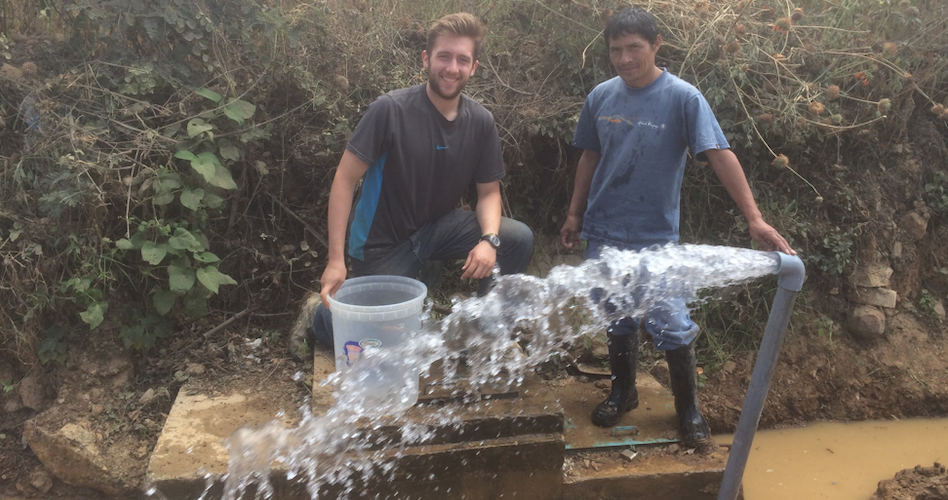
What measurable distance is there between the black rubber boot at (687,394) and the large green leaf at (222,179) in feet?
7.08

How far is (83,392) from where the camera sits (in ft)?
9.23

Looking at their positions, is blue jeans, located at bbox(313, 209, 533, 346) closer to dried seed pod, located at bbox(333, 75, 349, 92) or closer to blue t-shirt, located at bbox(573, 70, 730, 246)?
blue t-shirt, located at bbox(573, 70, 730, 246)

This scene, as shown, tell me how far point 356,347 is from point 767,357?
1.42m

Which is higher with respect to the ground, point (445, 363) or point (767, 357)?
point (767, 357)

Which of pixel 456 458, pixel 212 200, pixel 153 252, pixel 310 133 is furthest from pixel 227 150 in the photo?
pixel 456 458

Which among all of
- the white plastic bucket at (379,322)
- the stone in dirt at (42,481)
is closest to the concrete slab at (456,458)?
the white plastic bucket at (379,322)

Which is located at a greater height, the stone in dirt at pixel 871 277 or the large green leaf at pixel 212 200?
the large green leaf at pixel 212 200

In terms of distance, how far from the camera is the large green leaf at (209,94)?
306 cm

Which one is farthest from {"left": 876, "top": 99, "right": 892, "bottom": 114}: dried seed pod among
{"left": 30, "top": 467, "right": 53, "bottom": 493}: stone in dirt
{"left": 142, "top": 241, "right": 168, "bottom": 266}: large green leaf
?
{"left": 30, "top": 467, "right": 53, "bottom": 493}: stone in dirt

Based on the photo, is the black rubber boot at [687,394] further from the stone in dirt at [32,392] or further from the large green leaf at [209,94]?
the stone in dirt at [32,392]

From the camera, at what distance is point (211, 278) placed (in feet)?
9.47

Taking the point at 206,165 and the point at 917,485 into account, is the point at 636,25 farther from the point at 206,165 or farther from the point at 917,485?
the point at 917,485

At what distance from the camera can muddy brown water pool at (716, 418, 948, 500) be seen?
2.84 meters

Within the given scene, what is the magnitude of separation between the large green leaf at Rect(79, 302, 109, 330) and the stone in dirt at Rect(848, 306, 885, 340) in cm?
414
